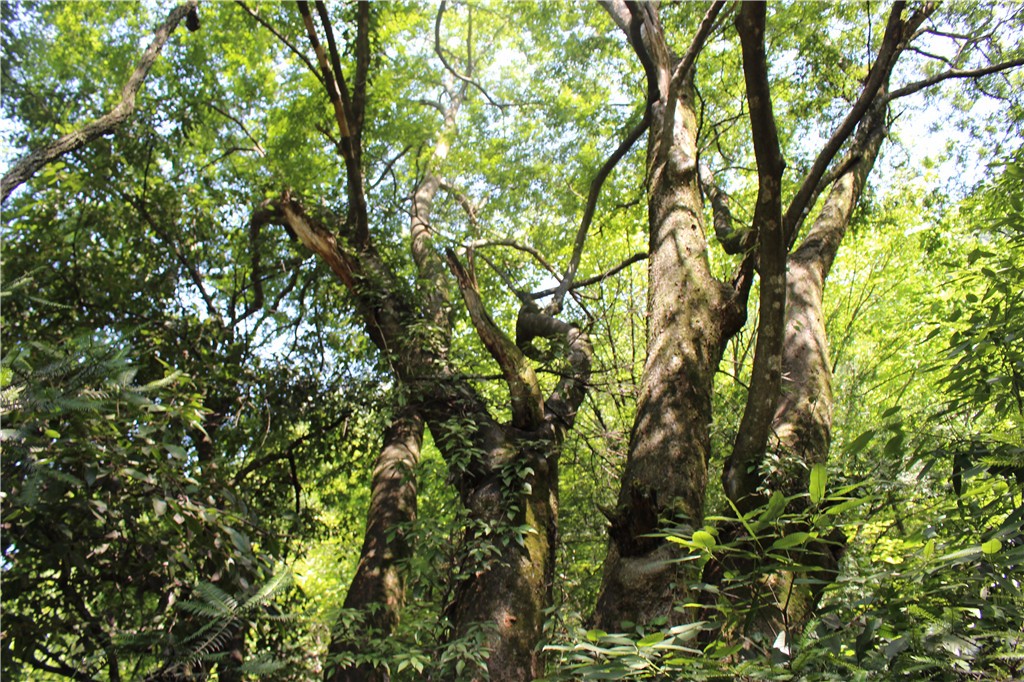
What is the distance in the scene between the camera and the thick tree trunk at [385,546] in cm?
455

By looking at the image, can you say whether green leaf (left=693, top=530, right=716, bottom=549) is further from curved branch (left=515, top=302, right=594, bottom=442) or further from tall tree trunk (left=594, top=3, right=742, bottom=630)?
curved branch (left=515, top=302, right=594, bottom=442)

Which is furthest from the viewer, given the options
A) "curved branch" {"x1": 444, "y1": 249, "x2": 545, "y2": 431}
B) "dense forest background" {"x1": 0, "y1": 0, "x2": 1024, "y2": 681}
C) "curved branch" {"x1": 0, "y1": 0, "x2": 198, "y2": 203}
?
"curved branch" {"x1": 444, "y1": 249, "x2": 545, "y2": 431}

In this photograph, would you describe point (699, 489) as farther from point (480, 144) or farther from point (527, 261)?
point (480, 144)

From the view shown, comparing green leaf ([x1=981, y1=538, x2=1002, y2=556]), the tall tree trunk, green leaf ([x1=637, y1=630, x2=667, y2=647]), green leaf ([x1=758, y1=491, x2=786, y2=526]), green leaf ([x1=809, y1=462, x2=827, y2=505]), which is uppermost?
the tall tree trunk

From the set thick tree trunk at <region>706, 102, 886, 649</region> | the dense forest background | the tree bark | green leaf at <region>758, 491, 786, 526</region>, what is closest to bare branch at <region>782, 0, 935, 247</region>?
the dense forest background

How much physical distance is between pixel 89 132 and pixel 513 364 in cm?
357

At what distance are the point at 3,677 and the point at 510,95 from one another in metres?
12.0

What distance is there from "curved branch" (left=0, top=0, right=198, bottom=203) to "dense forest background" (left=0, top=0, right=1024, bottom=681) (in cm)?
4

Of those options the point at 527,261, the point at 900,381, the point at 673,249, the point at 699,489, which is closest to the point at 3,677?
the point at 699,489

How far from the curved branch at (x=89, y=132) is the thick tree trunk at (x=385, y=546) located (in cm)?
322

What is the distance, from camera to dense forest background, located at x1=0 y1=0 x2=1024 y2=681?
2061mm

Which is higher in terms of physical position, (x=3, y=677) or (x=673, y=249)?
(x=673, y=249)

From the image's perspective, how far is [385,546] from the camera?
541 cm

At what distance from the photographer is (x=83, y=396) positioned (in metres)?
2.53
